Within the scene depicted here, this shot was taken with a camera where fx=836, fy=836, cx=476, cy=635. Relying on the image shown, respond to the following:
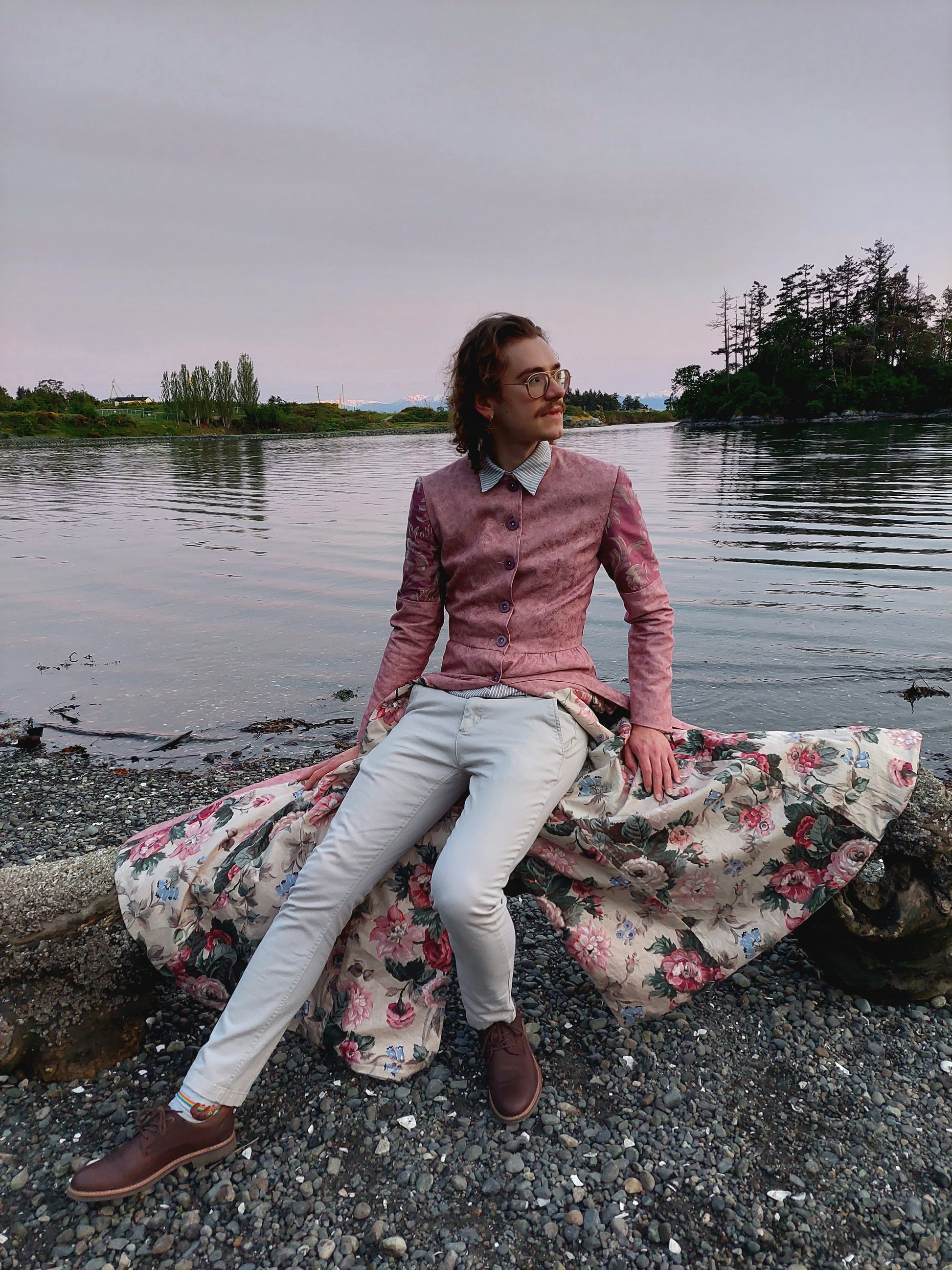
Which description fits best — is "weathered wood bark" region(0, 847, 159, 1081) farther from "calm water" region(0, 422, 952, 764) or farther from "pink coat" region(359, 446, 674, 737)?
"calm water" region(0, 422, 952, 764)

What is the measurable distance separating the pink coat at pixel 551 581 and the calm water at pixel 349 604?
14.3 feet

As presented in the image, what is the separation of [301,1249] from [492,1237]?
0.54m

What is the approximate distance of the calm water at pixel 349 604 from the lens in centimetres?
812

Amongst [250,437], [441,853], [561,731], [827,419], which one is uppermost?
[827,419]

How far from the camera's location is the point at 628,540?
3.30 m

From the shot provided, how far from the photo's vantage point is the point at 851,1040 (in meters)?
3.09

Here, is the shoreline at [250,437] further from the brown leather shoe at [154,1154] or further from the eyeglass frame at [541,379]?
the brown leather shoe at [154,1154]

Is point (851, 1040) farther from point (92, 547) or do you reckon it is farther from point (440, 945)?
point (92, 547)

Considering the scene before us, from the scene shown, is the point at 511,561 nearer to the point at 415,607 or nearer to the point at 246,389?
the point at 415,607

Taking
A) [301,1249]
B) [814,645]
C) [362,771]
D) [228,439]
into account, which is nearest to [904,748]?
[362,771]

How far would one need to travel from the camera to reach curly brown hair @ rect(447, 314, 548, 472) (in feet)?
10.5

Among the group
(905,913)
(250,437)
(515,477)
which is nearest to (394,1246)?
(905,913)

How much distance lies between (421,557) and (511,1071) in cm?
196

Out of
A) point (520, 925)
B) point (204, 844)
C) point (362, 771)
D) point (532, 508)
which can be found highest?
point (532, 508)
